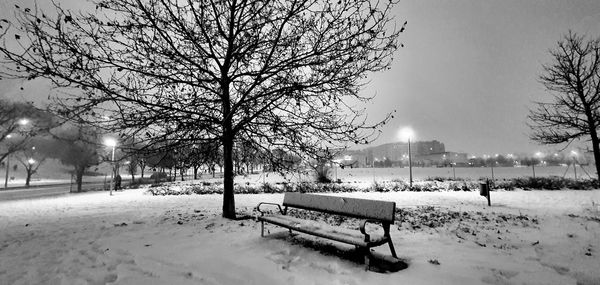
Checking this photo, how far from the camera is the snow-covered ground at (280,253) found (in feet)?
12.8

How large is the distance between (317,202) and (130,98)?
4961 mm

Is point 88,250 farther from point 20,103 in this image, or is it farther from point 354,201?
point 20,103

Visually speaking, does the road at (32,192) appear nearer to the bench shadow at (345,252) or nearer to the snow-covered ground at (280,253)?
the snow-covered ground at (280,253)

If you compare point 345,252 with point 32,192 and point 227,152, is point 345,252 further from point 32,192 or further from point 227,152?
point 32,192

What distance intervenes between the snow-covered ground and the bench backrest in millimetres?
654

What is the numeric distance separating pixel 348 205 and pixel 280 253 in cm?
150

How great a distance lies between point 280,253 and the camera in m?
4.91

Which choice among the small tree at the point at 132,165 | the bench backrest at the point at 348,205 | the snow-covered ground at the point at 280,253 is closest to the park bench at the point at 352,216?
the bench backrest at the point at 348,205

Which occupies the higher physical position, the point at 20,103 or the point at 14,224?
the point at 20,103

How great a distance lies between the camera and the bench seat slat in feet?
13.8

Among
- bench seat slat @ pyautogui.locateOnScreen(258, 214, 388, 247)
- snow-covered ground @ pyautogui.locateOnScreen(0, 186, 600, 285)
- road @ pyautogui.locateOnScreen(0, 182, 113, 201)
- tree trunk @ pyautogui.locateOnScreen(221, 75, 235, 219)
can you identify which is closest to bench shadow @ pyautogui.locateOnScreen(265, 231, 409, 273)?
snow-covered ground @ pyautogui.locateOnScreen(0, 186, 600, 285)

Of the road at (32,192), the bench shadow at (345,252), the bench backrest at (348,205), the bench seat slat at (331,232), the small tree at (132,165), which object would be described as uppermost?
the small tree at (132,165)

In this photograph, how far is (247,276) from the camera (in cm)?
394

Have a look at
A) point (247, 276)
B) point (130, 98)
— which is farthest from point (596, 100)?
point (130, 98)
